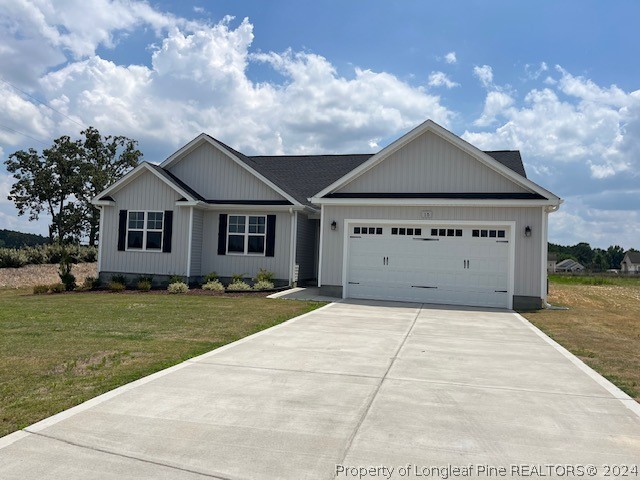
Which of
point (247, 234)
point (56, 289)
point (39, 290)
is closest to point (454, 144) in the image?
point (247, 234)

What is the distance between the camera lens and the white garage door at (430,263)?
50.2ft

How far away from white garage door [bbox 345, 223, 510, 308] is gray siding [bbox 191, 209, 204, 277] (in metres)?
5.97

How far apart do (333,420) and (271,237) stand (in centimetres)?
1417

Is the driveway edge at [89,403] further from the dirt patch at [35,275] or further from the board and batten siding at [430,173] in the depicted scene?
the dirt patch at [35,275]

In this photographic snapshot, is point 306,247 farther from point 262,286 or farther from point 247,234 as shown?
point 262,286

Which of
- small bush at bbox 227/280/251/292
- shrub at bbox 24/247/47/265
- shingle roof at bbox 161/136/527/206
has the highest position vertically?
shingle roof at bbox 161/136/527/206

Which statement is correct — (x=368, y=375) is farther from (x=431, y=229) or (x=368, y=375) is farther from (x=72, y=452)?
(x=431, y=229)

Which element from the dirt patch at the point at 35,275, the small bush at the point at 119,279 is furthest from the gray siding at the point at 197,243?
the dirt patch at the point at 35,275

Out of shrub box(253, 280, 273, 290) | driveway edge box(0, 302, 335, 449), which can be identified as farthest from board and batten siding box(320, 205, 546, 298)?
driveway edge box(0, 302, 335, 449)

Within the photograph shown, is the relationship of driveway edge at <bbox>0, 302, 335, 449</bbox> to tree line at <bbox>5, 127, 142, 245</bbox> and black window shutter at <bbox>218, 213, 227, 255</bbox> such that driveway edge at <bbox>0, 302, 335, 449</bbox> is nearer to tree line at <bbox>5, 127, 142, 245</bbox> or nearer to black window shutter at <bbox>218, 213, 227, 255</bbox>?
black window shutter at <bbox>218, 213, 227, 255</bbox>

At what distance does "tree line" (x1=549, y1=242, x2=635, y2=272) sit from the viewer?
108 meters

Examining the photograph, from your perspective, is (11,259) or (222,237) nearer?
(222,237)

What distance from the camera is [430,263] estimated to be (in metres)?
15.8

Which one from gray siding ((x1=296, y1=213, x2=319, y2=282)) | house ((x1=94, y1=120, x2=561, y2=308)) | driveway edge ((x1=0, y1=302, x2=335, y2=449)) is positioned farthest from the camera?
gray siding ((x1=296, y1=213, x2=319, y2=282))
